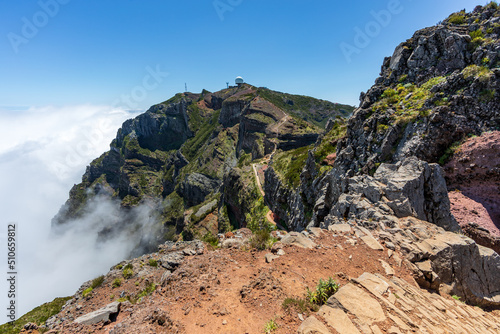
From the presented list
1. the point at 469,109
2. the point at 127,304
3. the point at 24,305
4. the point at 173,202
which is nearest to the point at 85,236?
the point at 24,305

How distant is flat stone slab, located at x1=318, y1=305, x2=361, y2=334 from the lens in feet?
17.6

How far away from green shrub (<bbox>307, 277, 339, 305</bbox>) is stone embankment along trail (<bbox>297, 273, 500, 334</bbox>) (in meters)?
0.42

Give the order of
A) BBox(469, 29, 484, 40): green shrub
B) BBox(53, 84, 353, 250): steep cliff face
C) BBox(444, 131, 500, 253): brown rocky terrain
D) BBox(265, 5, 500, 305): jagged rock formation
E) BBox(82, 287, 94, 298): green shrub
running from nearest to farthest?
BBox(82, 287, 94, 298): green shrub, BBox(265, 5, 500, 305): jagged rock formation, BBox(444, 131, 500, 253): brown rocky terrain, BBox(469, 29, 484, 40): green shrub, BBox(53, 84, 353, 250): steep cliff face

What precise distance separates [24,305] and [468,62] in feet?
704

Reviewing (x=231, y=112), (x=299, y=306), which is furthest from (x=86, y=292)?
(x=231, y=112)

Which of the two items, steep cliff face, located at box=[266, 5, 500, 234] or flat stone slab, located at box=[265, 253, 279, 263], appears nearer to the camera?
flat stone slab, located at box=[265, 253, 279, 263]

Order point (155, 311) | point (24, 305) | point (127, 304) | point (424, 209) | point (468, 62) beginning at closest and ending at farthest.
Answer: point (155, 311), point (127, 304), point (424, 209), point (468, 62), point (24, 305)

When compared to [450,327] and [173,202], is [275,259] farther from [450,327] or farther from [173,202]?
[173,202]

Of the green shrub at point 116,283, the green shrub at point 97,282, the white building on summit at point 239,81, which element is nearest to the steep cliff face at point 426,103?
the green shrub at point 116,283

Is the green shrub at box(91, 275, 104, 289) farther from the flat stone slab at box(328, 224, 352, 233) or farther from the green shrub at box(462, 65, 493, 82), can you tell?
the green shrub at box(462, 65, 493, 82)

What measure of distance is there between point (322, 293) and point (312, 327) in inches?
64.5

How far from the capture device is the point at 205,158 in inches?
5271

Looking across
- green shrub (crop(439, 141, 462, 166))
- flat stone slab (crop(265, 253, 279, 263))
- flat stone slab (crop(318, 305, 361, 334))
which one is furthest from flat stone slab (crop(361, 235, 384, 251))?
green shrub (crop(439, 141, 462, 166))

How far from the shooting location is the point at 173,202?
129 m
